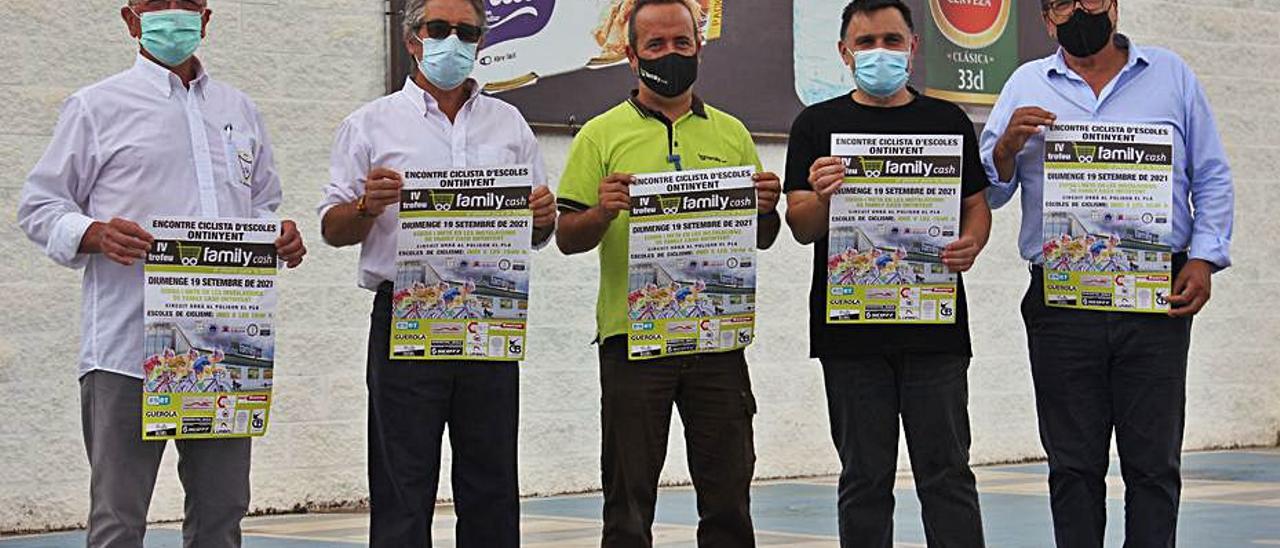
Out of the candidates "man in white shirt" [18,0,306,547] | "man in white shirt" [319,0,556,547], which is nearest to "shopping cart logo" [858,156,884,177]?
"man in white shirt" [319,0,556,547]

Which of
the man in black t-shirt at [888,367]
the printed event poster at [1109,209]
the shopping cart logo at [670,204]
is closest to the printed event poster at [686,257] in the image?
the shopping cart logo at [670,204]

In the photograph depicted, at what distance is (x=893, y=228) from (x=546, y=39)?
404 centimetres

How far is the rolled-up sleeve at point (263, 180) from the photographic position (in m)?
4.95

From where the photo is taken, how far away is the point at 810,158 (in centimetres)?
523

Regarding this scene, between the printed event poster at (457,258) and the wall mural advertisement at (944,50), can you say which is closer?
the printed event poster at (457,258)

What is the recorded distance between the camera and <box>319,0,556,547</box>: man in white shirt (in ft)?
16.2

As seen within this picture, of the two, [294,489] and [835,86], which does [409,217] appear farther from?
[835,86]

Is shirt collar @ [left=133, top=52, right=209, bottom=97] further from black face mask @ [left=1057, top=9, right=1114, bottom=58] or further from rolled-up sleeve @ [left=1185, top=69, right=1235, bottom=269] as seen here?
rolled-up sleeve @ [left=1185, top=69, right=1235, bottom=269]

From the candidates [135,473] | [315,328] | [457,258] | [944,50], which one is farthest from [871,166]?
[944,50]

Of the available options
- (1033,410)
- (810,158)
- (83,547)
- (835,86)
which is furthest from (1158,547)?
(1033,410)

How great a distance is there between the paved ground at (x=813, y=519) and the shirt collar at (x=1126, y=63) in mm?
2270

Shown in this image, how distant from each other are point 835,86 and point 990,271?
141cm

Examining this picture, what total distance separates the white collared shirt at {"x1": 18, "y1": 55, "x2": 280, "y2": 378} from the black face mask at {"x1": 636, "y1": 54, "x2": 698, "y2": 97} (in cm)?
110

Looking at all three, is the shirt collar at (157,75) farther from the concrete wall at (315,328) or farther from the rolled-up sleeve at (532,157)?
the concrete wall at (315,328)
